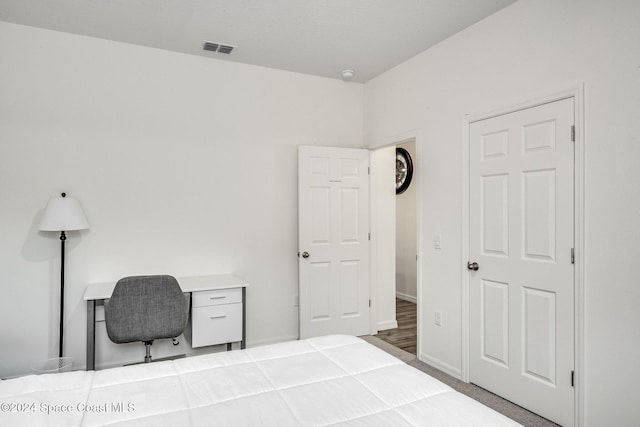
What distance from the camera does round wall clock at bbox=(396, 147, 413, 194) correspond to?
5.66 m

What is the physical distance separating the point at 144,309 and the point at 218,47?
2.23 m

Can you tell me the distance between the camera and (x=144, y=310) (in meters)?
2.62

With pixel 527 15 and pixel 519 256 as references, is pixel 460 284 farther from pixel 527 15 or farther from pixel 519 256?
pixel 527 15

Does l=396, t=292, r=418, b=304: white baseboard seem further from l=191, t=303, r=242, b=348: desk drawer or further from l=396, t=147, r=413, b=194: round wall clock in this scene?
l=191, t=303, r=242, b=348: desk drawer

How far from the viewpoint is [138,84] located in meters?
3.35

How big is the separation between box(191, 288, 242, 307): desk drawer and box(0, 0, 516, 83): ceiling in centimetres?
207

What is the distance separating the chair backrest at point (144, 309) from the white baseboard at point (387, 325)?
2333mm

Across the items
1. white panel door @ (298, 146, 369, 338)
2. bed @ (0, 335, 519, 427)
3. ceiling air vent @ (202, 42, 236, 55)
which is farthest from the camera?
white panel door @ (298, 146, 369, 338)

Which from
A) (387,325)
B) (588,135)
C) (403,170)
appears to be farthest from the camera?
(403,170)

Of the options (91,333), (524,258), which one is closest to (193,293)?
(91,333)

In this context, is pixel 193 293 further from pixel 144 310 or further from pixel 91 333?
pixel 91 333

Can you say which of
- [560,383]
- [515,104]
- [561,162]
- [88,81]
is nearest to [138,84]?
[88,81]

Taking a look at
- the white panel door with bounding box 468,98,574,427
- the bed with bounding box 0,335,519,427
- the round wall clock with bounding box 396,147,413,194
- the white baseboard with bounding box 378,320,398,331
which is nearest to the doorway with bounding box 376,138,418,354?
the round wall clock with bounding box 396,147,413,194

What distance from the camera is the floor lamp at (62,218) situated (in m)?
2.83
